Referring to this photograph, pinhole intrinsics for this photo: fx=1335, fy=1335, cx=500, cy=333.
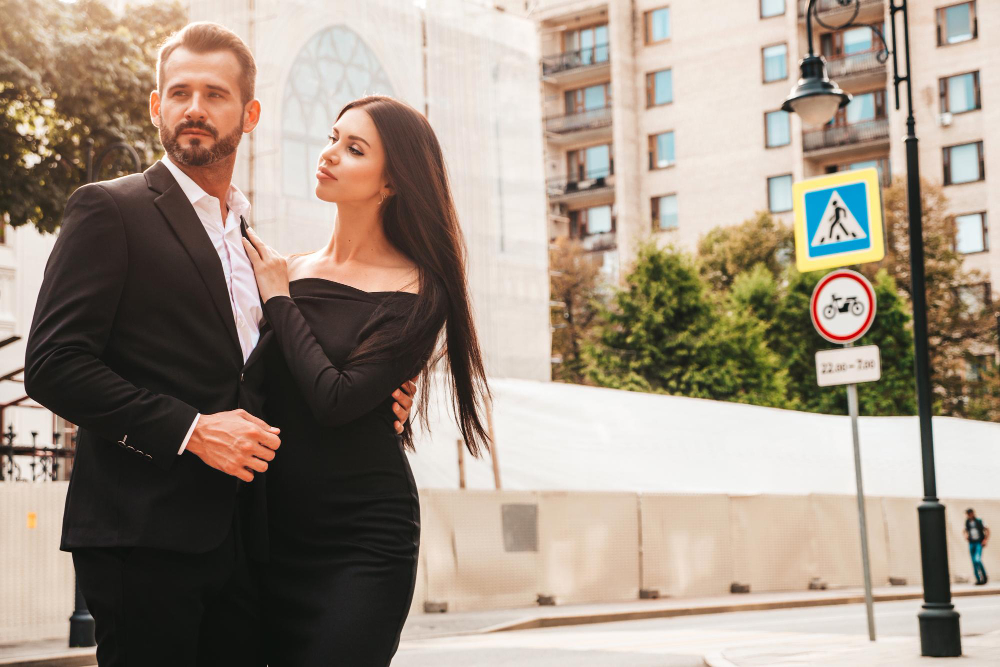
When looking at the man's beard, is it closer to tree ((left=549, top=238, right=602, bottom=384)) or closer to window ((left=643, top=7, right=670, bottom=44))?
tree ((left=549, top=238, right=602, bottom=384))

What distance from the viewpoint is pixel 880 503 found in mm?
26688

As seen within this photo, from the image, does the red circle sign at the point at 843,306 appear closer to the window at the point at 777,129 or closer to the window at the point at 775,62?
the window at the point at 777,129

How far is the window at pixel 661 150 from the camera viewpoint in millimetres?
58094

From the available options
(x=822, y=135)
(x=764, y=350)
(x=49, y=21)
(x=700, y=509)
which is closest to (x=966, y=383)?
(x=764, y=350)

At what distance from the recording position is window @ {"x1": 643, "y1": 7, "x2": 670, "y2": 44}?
5866cm

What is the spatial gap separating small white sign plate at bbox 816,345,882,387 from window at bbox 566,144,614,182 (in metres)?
46.8

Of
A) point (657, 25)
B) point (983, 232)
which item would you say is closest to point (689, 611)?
point (983, 232)

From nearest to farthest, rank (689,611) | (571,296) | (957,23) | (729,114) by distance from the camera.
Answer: (689,611) < (571,296) < (957,23) < (729,114)

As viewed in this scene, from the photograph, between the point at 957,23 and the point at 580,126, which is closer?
the point at 957,23

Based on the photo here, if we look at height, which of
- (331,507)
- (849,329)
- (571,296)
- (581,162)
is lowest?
(331,507)

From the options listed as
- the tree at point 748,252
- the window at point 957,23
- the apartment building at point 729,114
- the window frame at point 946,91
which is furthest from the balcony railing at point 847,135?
the tree at point 748,252

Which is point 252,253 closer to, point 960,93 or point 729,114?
point 960,93

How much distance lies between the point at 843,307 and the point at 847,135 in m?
43.5

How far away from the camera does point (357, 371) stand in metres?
2.94
